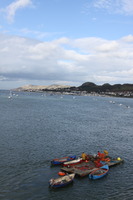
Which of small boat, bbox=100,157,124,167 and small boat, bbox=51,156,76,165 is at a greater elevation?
small boat, bbox=51,156,76,165

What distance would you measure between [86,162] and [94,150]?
8.65 meters

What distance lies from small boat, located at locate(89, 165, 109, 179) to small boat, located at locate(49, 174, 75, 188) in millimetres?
3865

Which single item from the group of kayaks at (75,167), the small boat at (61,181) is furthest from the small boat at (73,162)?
the small boat at (61,181)

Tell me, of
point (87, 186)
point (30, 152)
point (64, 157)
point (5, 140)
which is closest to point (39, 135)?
point (5, 140)

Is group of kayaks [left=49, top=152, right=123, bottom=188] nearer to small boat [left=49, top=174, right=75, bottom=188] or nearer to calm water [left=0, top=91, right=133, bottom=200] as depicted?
small boat [left=49, top=174, right=75, bottom=188]

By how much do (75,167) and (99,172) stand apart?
4.80m

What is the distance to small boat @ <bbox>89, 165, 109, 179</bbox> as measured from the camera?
3666cm

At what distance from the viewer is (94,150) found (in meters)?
51.8

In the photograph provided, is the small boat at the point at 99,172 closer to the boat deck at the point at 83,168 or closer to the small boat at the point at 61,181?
the boat deck at the point at 83,168

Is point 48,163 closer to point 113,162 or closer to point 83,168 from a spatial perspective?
point 83,168

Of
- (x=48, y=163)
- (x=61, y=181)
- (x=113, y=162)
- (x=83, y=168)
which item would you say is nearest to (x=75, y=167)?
(x=83, y=168)

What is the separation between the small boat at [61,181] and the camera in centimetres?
3237

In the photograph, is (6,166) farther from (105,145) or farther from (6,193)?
(105,145)

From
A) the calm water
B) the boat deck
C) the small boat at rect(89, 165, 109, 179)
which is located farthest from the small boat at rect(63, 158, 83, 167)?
the small boat at rect(89, 165, 109, 179)
